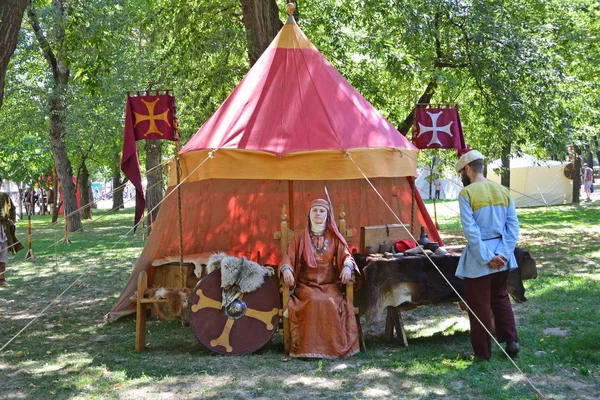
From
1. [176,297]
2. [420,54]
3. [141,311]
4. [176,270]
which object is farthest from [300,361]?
[420,54]

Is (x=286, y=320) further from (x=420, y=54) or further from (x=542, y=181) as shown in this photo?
(x=542, y=181)

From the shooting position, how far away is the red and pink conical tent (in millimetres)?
6250

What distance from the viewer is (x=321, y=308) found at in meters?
5.77

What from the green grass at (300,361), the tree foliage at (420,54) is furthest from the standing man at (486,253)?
the tree foliage at (420,54)

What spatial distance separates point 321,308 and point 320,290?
0.22 m

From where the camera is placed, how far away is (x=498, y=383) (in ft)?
15.8

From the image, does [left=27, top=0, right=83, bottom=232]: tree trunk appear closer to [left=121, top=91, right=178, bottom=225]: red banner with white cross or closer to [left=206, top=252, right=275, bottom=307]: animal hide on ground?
[left=121, top=91, right=178, bottom=225]: red banner with white cross

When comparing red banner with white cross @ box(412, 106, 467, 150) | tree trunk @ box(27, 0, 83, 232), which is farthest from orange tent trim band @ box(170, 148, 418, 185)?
tree trunk @ box(27, 0, 83, 232)

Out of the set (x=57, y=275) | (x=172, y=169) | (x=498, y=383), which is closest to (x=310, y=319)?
(x=498, y=383)

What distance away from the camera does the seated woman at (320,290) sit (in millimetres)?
5758

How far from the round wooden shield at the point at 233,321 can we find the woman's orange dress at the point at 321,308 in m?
0.23

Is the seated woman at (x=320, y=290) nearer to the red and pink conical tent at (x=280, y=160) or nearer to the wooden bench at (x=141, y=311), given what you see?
the red and pink conical tent at (x=280, y=160)

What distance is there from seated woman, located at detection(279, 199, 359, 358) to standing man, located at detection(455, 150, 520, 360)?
3.29 feet

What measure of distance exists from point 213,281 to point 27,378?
1.57 m
